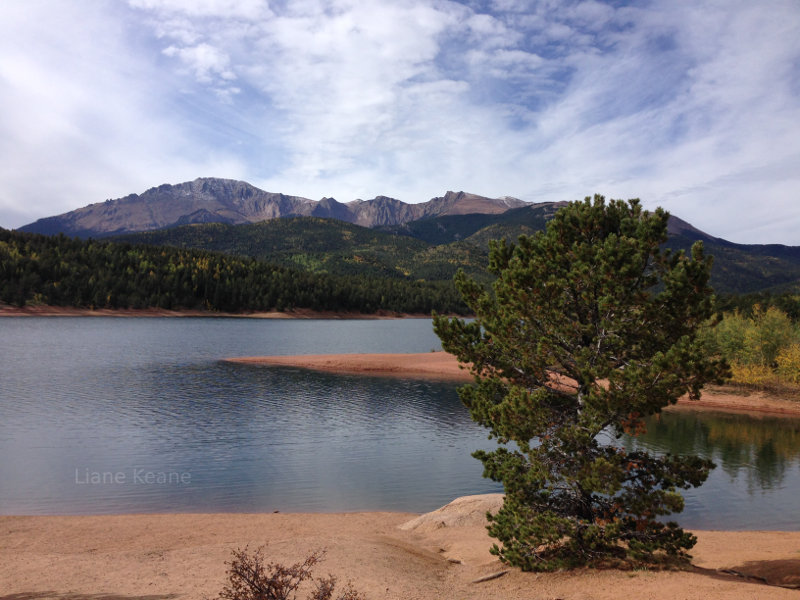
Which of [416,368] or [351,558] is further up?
[351,558]

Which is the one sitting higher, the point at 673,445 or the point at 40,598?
the point at 40,598

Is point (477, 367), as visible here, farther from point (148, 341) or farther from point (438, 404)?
point (148, 341)

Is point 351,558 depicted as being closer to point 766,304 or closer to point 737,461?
point 737,461

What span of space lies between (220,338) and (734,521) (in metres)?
92.8

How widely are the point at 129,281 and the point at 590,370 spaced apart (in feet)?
590

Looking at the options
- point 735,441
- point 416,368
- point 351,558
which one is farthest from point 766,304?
point 351,558

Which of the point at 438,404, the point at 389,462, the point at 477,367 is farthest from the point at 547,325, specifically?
the point at 438,404

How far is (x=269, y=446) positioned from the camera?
100 ft

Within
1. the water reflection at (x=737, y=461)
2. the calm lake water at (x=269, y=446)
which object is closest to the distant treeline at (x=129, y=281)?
the calm lake water at (x=269, y=446)

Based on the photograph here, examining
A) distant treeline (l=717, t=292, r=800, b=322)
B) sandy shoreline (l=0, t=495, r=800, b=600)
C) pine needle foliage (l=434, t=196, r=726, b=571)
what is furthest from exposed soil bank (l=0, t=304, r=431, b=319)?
pine needle foliage (l=434, t=196, r=726, b=571)

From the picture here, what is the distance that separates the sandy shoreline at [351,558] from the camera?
36.4 feet

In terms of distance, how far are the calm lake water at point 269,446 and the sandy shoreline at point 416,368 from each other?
5.30 metres

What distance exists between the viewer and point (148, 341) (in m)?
88.8

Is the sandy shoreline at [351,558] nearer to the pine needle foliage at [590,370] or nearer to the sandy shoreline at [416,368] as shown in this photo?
the pine needle foliage at [590,370]
